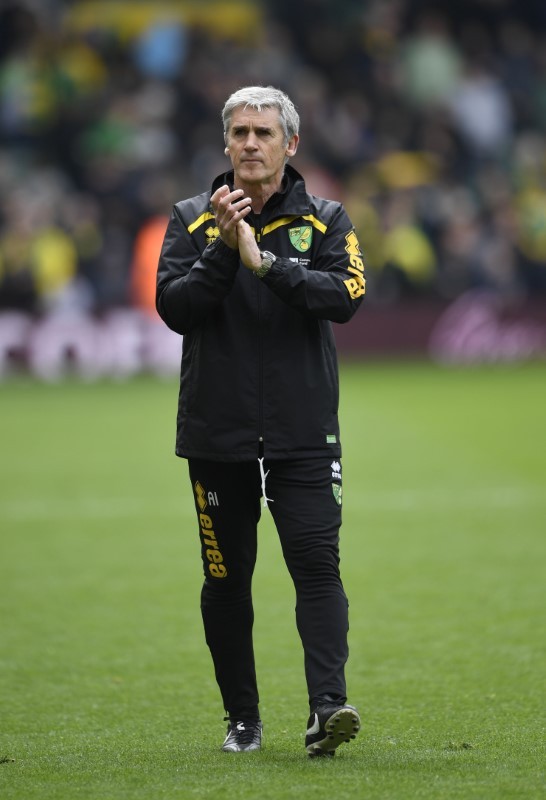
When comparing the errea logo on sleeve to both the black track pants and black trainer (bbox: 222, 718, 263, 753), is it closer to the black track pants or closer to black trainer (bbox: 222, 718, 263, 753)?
the black track pants

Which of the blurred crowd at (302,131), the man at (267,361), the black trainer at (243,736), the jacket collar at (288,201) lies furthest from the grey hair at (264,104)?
the blurred crowd at (302,131)

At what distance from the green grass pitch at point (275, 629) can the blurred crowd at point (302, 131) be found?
7.08 m

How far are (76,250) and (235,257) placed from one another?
→ 16682 mm

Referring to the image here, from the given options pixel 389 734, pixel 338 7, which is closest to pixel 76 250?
pixel 338 7

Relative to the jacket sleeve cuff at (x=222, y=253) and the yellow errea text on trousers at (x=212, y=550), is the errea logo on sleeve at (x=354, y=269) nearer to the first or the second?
the jacket sleeve cuff at (x=222, y=253)

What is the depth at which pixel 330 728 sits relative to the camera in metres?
4.56

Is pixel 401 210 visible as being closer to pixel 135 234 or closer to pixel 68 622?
pixel 135 234

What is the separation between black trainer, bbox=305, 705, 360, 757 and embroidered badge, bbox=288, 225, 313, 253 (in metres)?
1.45

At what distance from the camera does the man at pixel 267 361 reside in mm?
4680

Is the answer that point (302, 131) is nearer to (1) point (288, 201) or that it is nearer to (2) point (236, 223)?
(1) point (288, 201)

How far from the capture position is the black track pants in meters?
4.75

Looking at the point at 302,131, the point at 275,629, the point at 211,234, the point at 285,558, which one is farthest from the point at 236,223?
the point at 302,131

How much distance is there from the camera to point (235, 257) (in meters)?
4.68

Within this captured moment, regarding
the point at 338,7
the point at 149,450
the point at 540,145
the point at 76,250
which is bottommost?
the point at 149,450
